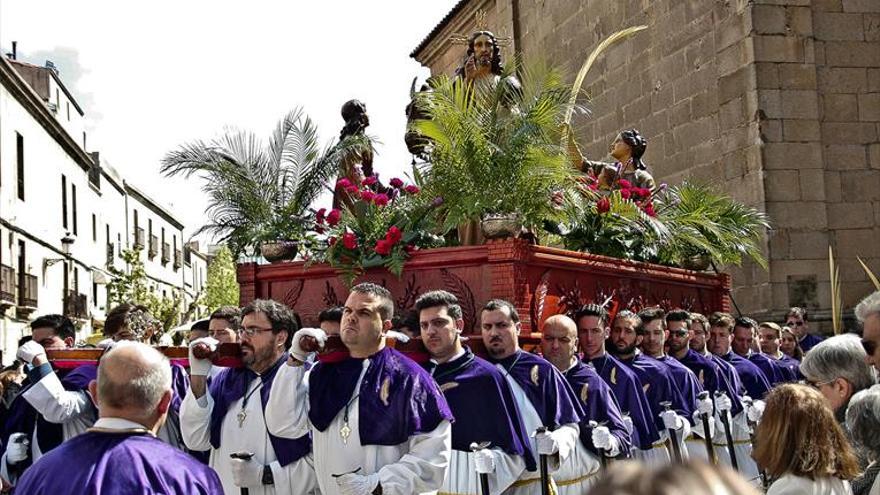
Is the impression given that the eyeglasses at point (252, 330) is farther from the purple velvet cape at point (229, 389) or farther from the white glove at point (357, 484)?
the white glove at point (357, 484)

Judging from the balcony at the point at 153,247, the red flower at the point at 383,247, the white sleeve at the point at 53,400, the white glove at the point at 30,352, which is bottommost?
the white sleeve at the point at 53,400

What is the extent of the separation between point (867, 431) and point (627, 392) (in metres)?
3.37

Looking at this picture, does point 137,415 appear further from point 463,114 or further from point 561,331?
point 463,114

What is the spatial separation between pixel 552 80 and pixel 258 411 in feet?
11.7

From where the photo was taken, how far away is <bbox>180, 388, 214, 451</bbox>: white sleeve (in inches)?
219

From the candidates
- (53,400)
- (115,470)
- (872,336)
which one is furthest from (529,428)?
(115,470)

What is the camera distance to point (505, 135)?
24.3ft

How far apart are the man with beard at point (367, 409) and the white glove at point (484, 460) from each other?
1.26 feet

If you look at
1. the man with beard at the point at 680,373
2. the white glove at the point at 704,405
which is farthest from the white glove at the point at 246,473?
the white glove at the point at 704,405

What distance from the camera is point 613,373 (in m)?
7.31

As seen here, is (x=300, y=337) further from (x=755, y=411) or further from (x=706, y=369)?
(x=755, y=411)

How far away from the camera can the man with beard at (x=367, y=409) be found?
15.6 feet

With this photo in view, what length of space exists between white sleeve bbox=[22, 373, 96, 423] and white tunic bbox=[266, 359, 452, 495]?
1364 millimetres

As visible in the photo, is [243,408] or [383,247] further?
[383,247]
